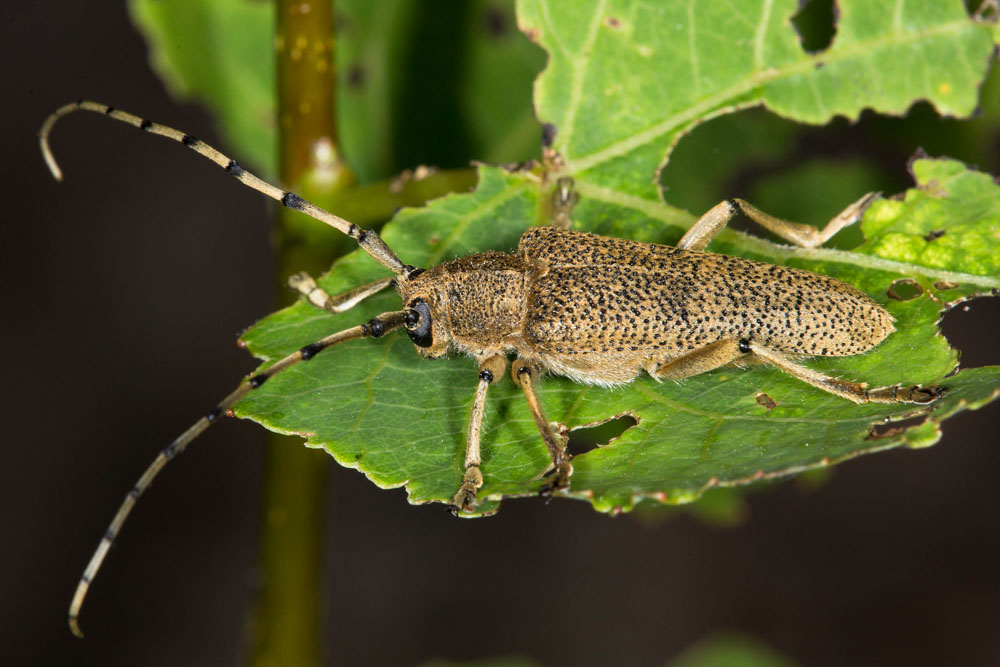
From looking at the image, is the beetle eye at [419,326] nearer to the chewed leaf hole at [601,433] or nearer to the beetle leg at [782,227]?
the chewed leaf hole at [601,433]

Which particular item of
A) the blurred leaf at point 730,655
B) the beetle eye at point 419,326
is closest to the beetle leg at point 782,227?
the beetle eye at point 419,326

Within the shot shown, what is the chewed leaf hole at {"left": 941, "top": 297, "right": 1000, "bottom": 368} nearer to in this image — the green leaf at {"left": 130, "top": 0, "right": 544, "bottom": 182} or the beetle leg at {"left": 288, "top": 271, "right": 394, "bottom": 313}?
the green leaf at {"left": 130, "top": 0, "right": 544, "bottom": 182}

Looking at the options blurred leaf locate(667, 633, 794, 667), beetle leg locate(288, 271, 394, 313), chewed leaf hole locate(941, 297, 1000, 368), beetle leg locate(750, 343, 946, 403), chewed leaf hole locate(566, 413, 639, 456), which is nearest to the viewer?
beetle leg locate(750, 343, 946, 403)

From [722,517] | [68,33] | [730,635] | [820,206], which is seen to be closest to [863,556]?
[730,635]

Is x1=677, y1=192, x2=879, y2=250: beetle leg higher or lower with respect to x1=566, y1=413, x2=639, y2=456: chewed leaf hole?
higher

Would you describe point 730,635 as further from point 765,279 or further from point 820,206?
point 765,279

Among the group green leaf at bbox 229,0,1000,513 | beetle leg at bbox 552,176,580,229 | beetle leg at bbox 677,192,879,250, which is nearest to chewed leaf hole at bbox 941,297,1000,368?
beetle leg at bbox 677,192,879,250
